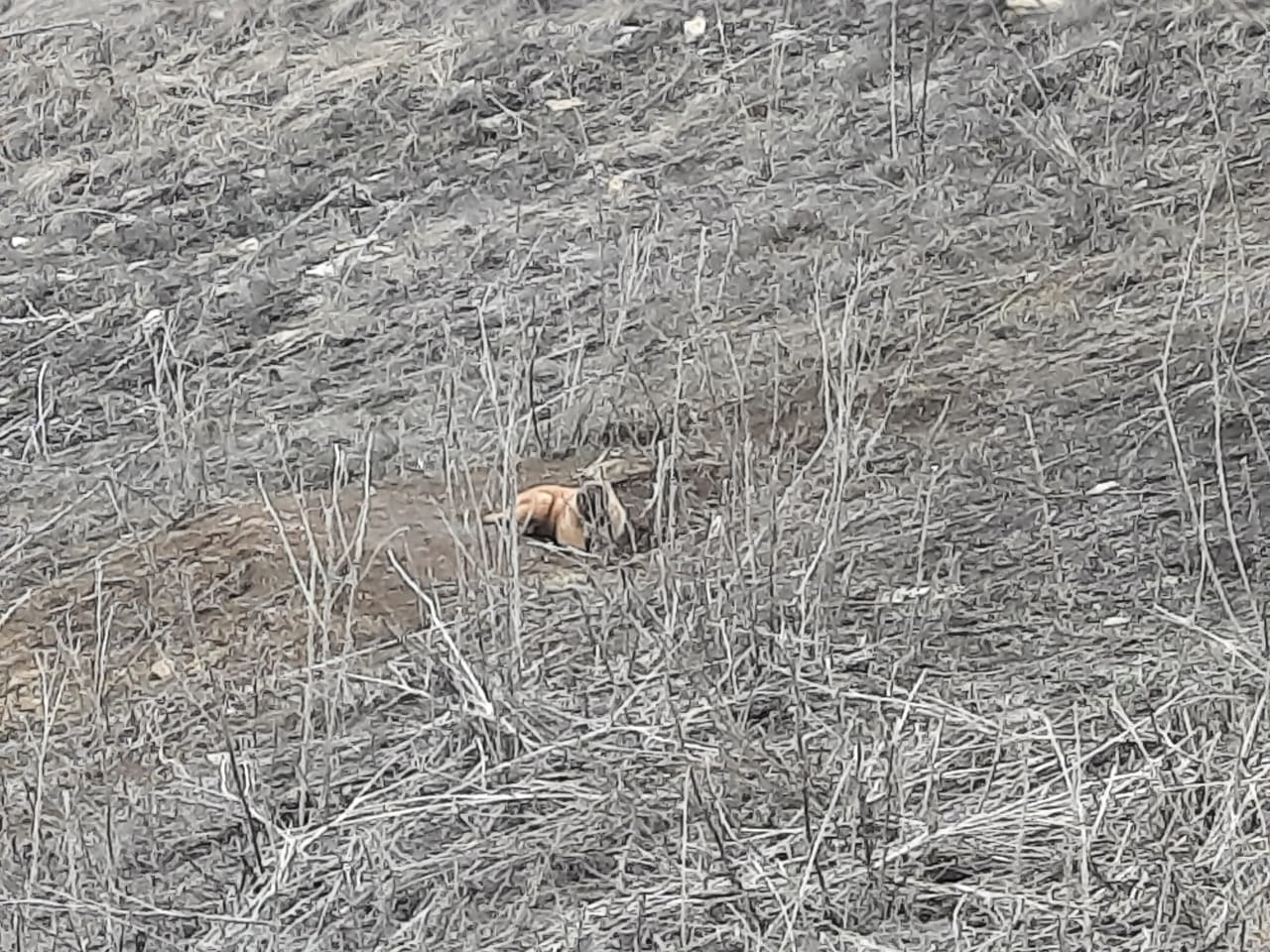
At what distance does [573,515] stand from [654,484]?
183 mm

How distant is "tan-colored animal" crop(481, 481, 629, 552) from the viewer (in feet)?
11.7

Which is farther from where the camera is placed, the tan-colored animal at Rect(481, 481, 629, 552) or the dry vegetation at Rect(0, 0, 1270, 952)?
the tan-colored animal at Rect(481, 481, 629, 552)

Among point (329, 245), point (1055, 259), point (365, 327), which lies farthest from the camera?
point (329, 245)

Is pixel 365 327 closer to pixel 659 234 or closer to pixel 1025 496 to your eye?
pixel 659 234

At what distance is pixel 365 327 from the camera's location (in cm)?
507

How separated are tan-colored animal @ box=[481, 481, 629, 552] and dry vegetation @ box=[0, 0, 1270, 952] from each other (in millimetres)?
65

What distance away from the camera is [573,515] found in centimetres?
362

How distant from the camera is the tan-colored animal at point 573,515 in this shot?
11.7 feet

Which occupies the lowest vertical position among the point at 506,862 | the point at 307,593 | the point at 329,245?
the point at 329,245

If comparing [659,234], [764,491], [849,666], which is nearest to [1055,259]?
[659,234]

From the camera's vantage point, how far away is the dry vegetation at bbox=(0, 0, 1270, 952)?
2545 millimetres

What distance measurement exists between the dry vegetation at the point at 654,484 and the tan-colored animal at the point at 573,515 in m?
0.07

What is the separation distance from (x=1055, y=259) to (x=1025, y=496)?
127 centimetres

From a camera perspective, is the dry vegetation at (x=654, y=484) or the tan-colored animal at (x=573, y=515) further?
the tan-colored animal at (x=573, y=515)
